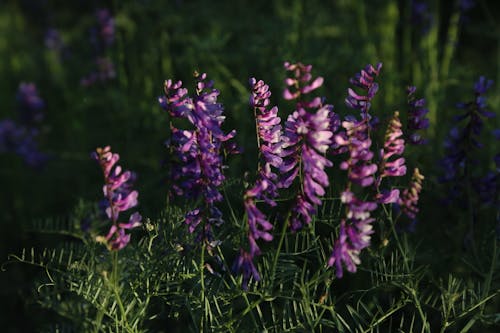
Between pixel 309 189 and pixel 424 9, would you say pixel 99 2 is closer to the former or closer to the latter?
pixel 424 9

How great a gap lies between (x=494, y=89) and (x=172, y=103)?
3.11 metres

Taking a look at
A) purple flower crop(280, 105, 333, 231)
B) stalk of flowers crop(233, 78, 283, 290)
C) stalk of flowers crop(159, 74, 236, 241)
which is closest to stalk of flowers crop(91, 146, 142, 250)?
stalk of flowers crop(159, 74, 236, 241)

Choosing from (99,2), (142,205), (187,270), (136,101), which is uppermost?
(99,2)

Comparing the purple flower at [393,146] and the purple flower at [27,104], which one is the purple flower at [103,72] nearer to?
the purple flower at [27,104]

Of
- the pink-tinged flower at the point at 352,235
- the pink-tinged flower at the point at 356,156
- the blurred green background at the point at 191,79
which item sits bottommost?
the pink-tinged flower at the point at 352,235

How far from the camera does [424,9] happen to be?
156 inches

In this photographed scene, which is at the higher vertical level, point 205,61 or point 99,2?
point 99,2

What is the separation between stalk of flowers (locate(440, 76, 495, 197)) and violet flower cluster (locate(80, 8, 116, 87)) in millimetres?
2501

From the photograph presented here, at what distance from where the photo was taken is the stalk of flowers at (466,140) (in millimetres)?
2283

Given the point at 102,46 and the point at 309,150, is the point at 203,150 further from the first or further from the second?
the point at 102,46

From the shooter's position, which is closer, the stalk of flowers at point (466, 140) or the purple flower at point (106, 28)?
the stalk of flowers at point (466, 140)

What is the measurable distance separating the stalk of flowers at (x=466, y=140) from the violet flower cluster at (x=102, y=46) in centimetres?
250

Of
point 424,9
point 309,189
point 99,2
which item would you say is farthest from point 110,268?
point 99,2

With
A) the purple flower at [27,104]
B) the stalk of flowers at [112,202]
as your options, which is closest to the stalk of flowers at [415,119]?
the stalk of flowers at [112,202]
